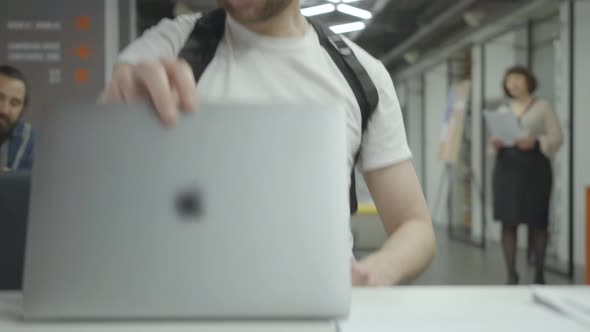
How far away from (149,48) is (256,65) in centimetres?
25

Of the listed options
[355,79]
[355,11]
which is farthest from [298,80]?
[355,11]

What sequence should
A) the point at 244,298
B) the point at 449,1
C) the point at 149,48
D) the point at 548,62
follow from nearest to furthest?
1. the point at 244,298
2. the point at 149,48
3. the point at 548,62
4. the point at 449,1

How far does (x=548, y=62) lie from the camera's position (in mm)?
6156

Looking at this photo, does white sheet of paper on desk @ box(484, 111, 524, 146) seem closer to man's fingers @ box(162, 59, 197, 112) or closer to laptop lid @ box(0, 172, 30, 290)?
laptop lid @ box(0, 172, 30, 290)

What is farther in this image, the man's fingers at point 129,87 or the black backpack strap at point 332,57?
the black backpack strap at point 332,57

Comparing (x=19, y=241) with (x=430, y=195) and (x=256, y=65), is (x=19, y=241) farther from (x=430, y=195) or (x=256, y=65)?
(x=430, y=195)

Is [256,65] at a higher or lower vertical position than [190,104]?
higher

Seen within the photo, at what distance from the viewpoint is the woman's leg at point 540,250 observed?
4.55 metres

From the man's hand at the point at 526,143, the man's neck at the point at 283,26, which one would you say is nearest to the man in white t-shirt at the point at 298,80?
the man's neck at the point at 283,26

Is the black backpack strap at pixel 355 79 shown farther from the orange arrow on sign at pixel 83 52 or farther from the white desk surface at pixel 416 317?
the orange arrow on sign at pixel 83 52

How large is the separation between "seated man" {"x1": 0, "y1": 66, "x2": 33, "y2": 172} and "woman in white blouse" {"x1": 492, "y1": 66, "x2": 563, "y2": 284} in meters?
3.38

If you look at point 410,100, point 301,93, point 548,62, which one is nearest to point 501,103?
point 548,62

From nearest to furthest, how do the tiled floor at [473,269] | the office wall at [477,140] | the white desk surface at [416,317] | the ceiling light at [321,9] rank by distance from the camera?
the white desk surface at [416,317] < the tiled floor at [473,269] < the ceiling light at [321,9] < the office wall at [477,140]

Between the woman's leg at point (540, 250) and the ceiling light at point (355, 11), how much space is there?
3.18 metres
